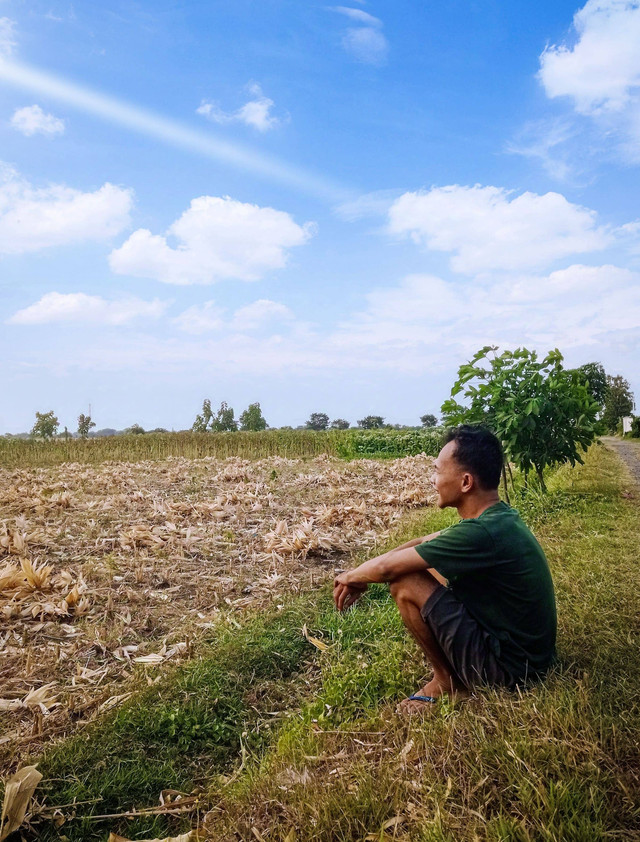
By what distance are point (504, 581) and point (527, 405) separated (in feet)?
16.1

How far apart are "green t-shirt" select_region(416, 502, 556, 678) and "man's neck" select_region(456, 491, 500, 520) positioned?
0.07 metres

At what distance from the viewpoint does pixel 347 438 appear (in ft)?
72.0

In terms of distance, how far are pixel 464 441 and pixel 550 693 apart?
1092 mm

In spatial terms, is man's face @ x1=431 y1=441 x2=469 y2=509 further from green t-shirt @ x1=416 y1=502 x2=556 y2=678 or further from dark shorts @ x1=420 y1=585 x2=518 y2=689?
dark shorts @ x1=420 y1=585 x2=518 y2=689

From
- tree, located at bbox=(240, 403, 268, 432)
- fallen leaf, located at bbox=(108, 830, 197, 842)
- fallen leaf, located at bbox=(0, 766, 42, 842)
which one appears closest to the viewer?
fallen leaf, located at bbox=(108, 830, 197, 842)

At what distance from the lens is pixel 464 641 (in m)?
2.66

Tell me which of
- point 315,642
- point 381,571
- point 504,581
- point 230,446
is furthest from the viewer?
point 230,446

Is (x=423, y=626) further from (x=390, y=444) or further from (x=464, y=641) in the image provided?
(x=390, y=444)

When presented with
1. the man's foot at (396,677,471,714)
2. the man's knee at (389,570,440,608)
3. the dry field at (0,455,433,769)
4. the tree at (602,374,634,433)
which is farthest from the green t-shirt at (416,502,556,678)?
the tree at (602,374,634,433)

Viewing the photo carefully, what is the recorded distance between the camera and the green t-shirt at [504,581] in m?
2.56

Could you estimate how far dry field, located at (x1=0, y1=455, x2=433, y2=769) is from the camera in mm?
3686

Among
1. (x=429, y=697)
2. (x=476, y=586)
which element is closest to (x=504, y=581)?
(x=476, y=586)

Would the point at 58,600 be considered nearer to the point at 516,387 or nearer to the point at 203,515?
the point at 203,515

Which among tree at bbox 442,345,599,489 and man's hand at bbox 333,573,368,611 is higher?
tree at bbox 442,345,599,489
